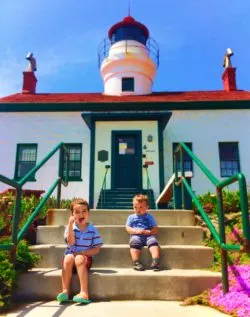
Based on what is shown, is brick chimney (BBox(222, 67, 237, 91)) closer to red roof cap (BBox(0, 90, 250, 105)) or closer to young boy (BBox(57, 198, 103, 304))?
red roof cap (BBox(0, 90, 250, 105))

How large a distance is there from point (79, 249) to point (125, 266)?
0.66 m

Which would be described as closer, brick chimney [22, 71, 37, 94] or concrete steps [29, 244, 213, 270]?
concrete steps [29, 244, 213, 270]

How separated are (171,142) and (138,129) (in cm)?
162

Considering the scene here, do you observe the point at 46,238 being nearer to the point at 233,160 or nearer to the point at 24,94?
the point at 233,160

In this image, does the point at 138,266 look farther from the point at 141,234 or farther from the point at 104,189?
the point at 104,189

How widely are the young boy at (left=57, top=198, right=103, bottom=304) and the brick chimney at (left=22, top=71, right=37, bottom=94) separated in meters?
13.5

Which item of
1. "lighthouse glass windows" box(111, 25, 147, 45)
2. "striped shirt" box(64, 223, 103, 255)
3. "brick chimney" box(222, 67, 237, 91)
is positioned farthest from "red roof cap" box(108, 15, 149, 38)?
"striped shirt" box(64, 223, 103, 255)

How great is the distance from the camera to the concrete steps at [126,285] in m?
3.46

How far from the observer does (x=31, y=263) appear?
3.76m

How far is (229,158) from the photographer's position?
12.8 metres

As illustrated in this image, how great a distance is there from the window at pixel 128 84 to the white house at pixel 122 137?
5.11ft

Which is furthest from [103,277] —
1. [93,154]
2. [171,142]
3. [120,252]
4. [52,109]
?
[52,109]

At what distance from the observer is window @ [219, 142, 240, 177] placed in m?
12.7

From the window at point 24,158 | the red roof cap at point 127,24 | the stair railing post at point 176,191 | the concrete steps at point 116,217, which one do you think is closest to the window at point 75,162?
the window at point 24,158
